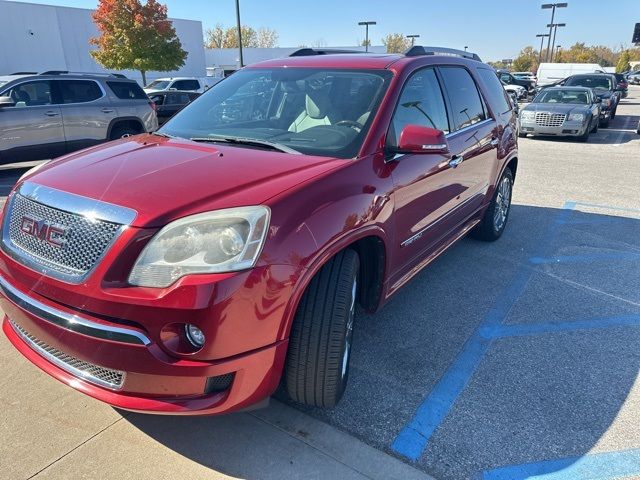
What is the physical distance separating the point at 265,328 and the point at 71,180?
1212mm

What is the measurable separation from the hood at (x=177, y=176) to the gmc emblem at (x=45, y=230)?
7.2 inches

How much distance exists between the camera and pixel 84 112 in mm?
9547

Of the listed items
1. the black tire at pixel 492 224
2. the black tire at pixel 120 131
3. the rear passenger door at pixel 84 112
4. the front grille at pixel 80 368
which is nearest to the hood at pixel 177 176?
the front grille at pixel 80 368

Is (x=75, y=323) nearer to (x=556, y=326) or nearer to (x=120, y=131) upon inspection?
(x=556, y=326)

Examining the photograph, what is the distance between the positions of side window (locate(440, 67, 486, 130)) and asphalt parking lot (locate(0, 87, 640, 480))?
1447 millimetres

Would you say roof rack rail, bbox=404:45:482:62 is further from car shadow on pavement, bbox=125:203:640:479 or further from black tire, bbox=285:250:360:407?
black tire, bbox=285:250:360:407

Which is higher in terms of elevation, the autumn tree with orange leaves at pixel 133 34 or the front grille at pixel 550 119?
the autumn tree with orange leaves at pixel 133 34

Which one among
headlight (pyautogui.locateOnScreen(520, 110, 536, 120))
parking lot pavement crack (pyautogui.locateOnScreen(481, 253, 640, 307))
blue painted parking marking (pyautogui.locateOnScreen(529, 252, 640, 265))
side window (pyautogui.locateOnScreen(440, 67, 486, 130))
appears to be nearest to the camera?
side window (pyautogui.locateOnScreen(440, 67, 486, 130))

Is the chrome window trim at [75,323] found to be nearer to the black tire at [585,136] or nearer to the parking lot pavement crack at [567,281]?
the parking lot pavement crack at [567,281]

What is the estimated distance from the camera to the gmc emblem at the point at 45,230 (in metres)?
2.12

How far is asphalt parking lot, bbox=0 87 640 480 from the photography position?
2.32 meters

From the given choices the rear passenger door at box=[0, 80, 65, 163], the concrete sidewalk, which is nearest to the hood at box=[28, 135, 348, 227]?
the concrete sidewalk

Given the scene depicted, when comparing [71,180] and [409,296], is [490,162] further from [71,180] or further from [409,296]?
[71,180]

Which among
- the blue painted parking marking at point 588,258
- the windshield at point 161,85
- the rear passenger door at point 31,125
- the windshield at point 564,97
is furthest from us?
the windshield at point 161,85
